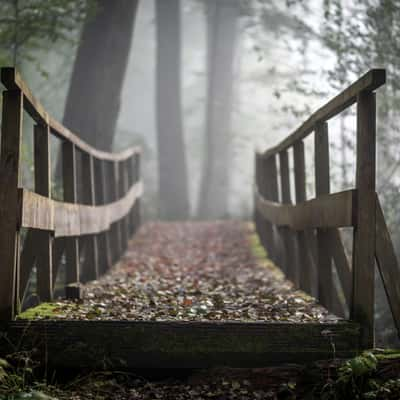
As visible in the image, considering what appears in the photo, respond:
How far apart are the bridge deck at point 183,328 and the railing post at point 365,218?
0.13 meters

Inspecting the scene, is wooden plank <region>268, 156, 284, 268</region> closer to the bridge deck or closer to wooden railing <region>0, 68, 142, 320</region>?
the bridge deck

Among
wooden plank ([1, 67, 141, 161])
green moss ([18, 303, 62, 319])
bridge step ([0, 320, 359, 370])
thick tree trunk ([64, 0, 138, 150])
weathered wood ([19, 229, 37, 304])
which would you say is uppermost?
thick tree trunk ([64, 0, 138, 150])

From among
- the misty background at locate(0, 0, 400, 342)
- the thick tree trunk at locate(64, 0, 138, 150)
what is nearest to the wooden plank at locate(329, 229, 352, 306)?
the misty background at locate(0, 0, 400, 342)

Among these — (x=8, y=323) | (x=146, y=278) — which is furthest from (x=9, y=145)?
(x=146, y=278)

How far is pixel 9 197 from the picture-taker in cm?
498

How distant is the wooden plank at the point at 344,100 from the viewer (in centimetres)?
457

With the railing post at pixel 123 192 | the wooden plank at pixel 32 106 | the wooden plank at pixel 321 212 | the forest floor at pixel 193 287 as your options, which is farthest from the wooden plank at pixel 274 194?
the wooden plank at pixel 32 106

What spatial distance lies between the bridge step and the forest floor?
1.05ft

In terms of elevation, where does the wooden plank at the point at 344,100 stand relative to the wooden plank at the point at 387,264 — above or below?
above

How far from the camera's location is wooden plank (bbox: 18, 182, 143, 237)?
17.0 feet

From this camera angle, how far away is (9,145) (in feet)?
16.4

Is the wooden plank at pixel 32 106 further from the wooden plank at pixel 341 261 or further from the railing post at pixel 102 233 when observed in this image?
the wooden plank at pixel 341 261

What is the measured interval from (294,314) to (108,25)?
8.09 m

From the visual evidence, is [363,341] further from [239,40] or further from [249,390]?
[239,40]
